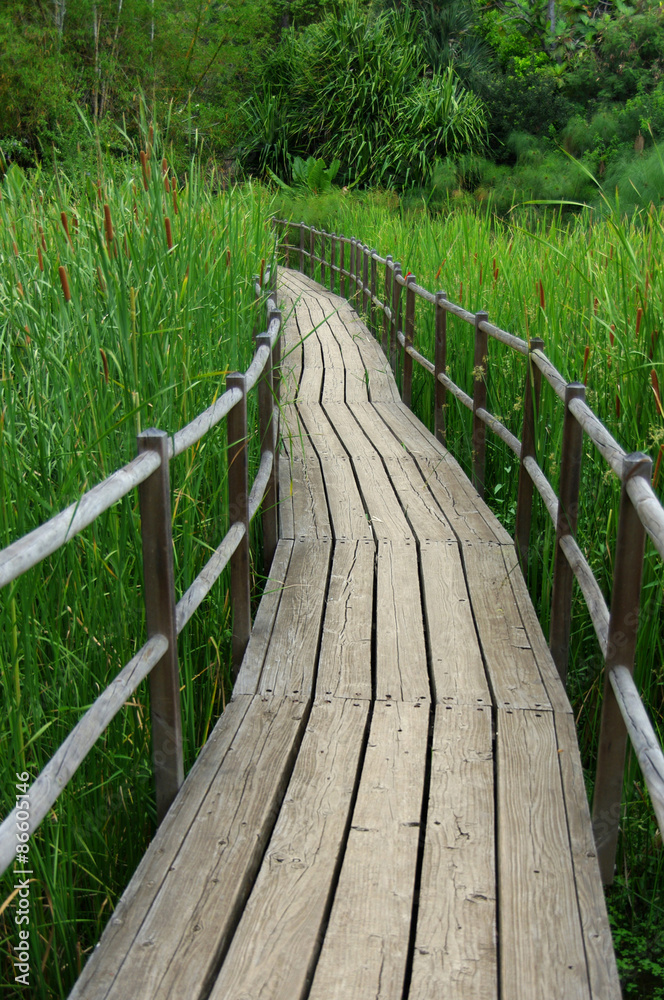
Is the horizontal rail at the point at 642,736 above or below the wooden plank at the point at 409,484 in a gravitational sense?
above

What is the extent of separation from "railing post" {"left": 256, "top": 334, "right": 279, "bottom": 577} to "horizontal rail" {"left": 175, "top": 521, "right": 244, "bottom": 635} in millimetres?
864

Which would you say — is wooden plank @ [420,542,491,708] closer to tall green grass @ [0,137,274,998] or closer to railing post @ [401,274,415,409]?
tall green grass @ [0,137,274,998]

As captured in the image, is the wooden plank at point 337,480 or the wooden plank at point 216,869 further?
the wooden plank at point 337,480

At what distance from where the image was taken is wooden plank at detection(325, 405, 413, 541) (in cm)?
401

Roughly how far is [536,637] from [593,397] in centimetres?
87

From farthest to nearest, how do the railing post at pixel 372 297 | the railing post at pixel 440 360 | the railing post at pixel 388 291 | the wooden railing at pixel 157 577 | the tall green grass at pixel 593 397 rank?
1. the railing post at pixel 372 297
2. the railing post at pixel 388 291
3. the railing post at pixel 440 360
4. the tall green grass at pixel 593 397
5. the wooden railing at pixel 157 577

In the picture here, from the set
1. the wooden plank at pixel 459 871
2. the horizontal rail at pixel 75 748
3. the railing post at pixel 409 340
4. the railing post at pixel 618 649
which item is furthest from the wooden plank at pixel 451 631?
the railing post at pixel 409 340

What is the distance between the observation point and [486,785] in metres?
2.26

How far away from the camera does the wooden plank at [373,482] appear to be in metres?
4.01

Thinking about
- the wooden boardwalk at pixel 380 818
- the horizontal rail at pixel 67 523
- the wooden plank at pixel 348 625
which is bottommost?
the wooden plank at pixel 348 625

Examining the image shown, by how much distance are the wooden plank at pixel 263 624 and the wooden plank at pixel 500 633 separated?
69 cm

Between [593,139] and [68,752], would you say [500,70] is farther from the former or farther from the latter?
[68,752]

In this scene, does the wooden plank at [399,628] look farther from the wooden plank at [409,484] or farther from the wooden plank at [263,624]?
the wooden plank at [263,624]

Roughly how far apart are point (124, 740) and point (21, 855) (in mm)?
520
